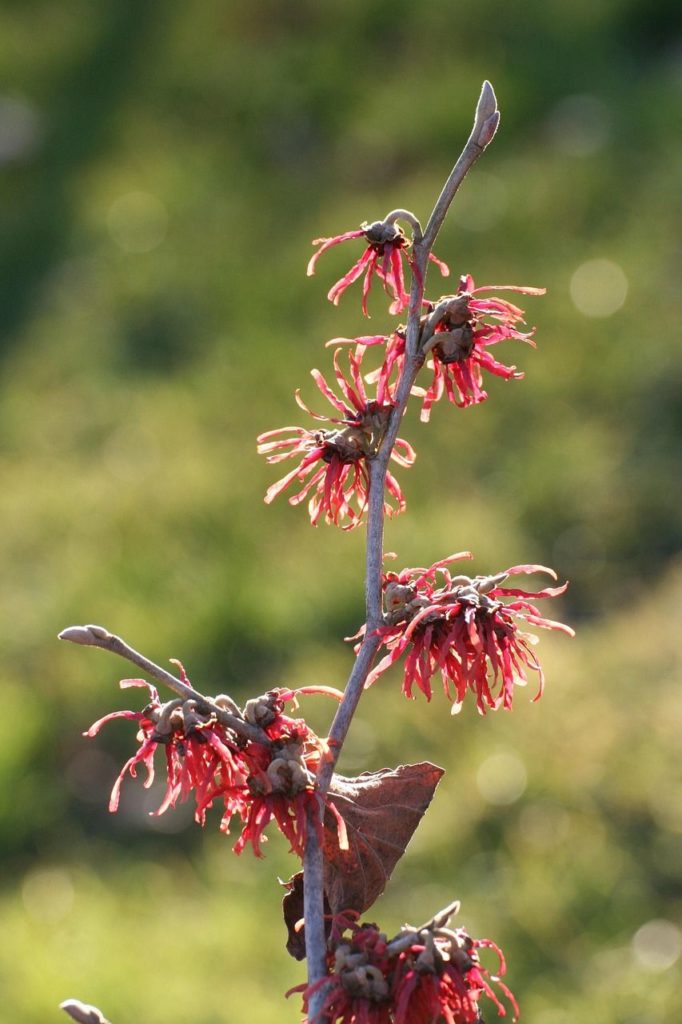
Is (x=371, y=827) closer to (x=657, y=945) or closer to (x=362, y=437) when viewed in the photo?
(x=362, y=437)

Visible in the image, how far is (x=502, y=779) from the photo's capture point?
2.93 meters

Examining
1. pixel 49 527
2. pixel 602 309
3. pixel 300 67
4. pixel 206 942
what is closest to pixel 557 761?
pixel 206 942

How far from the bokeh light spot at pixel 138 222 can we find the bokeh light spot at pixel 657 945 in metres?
3.08

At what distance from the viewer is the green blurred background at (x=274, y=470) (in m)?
2.70

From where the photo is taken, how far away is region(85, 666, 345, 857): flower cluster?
3.22 feet

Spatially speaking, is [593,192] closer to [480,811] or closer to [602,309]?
[602,309]

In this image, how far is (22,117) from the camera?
5.64 metres

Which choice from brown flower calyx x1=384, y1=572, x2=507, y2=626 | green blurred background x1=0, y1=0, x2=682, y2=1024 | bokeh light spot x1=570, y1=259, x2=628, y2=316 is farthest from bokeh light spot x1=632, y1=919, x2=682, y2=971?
bokeh light spot x1=570, y1=259, x2=628, y2=316

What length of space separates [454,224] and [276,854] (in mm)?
2515

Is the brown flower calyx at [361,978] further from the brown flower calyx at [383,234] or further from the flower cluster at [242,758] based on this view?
the brown flower calyx at [383,234]

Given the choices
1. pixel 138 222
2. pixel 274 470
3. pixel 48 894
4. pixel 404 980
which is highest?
pixel 138 222

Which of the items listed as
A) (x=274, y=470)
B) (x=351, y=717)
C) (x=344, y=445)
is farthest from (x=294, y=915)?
(x=274, y=470)

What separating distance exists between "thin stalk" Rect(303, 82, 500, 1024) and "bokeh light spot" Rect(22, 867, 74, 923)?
1918mm

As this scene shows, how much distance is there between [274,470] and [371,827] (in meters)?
2.83
